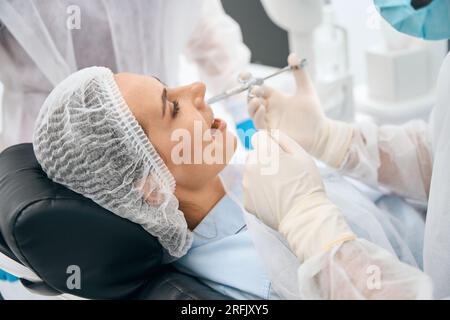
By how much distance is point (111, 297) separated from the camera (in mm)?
1158

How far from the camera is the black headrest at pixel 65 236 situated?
3.32ft

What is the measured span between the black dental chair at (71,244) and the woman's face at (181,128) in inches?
6.9

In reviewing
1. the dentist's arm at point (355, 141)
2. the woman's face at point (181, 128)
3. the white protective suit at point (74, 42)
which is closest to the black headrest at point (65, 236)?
the woman's face at point (181, 128)

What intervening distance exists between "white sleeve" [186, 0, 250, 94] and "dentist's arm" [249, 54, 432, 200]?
44 centimetres

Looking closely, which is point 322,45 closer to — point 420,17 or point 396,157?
point 396,157

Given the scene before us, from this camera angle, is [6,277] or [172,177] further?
[6,277]

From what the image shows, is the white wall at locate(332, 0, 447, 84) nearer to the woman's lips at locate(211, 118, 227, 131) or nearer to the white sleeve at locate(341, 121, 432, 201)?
the white sleeve at locate(341, 121, 432, 201)

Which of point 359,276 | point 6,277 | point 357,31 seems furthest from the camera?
point 357,31

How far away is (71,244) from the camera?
41.4 inches

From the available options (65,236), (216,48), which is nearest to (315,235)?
(65,236)

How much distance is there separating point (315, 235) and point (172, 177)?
36cm

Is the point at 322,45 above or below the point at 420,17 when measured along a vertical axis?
below

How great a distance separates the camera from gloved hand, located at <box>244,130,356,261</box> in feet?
3.18

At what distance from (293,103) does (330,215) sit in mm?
513
